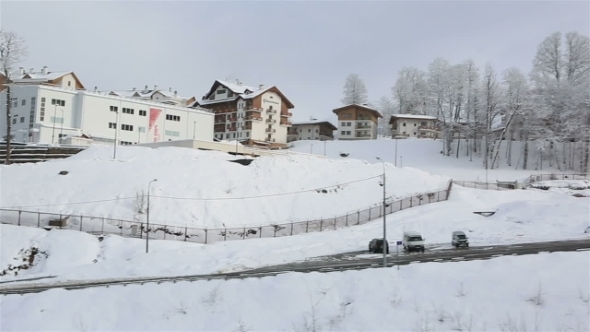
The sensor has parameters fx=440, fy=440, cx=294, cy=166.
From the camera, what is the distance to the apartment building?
340 ft

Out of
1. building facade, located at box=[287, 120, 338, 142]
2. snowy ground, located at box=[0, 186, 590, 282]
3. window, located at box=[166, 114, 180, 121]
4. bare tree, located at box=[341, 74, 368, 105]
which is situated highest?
bare tree, located at box=[341, 74, 368, 105]

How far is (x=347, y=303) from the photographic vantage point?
1873 cm

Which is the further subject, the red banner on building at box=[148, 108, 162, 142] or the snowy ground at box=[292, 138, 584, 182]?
the red banner on building at box=[148, 108, 162, 142]

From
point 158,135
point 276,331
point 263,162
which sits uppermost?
point 158,135

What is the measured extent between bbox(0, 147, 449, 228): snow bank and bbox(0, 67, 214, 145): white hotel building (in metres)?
20.5

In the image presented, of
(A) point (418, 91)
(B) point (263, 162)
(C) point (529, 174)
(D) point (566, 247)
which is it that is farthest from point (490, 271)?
(A) point (418, 91)

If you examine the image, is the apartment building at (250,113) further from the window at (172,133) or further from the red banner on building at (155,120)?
the red banner on building at (155,120)

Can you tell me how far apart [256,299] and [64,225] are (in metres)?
27.3

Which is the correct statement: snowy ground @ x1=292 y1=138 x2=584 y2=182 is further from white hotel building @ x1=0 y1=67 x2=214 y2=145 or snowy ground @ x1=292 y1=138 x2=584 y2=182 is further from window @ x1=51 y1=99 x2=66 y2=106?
window @ x1=51 y1=99 x2=66 y2=106

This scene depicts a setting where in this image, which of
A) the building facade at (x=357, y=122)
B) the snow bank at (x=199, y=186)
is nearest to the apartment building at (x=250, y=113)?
the building facade at (x=357, y=122)

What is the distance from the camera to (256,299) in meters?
19.3

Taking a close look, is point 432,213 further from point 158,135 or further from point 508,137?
point 158,135

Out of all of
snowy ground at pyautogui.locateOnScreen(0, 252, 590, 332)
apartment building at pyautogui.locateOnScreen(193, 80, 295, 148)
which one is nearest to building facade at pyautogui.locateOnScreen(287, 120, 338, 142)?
apartment building at pyautogui.locateOnScreen(193, 80, 295, 148)

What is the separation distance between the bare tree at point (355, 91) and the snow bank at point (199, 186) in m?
80.6
